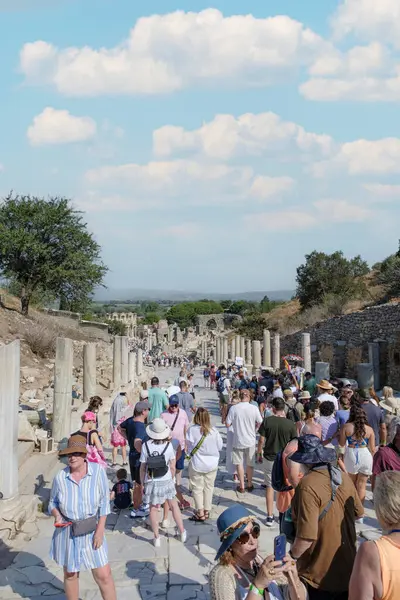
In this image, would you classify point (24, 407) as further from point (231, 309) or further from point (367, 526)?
point (231, 309)

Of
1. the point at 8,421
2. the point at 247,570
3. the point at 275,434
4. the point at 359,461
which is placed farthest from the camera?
the point at 275,434

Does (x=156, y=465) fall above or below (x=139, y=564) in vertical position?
above

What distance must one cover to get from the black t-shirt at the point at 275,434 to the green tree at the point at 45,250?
94.8ft

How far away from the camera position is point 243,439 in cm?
826

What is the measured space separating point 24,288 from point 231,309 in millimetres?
103661

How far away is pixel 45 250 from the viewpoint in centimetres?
3466

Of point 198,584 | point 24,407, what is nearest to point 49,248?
point 24,407

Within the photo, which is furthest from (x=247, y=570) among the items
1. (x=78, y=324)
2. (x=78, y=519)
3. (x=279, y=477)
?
(x=78, y=324)

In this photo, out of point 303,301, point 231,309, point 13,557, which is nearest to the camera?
point 13,557

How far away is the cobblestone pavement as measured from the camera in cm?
543

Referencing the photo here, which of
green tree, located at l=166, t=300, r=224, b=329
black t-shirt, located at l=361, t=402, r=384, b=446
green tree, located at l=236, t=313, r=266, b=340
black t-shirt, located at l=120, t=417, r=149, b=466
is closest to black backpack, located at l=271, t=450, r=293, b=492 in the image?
black t-shirt, located at l=120, t=417, r=149, b=466

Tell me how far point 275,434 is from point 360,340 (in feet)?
62.7

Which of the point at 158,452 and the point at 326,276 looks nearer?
the point at 158,452

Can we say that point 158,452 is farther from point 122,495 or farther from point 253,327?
point 253,327
